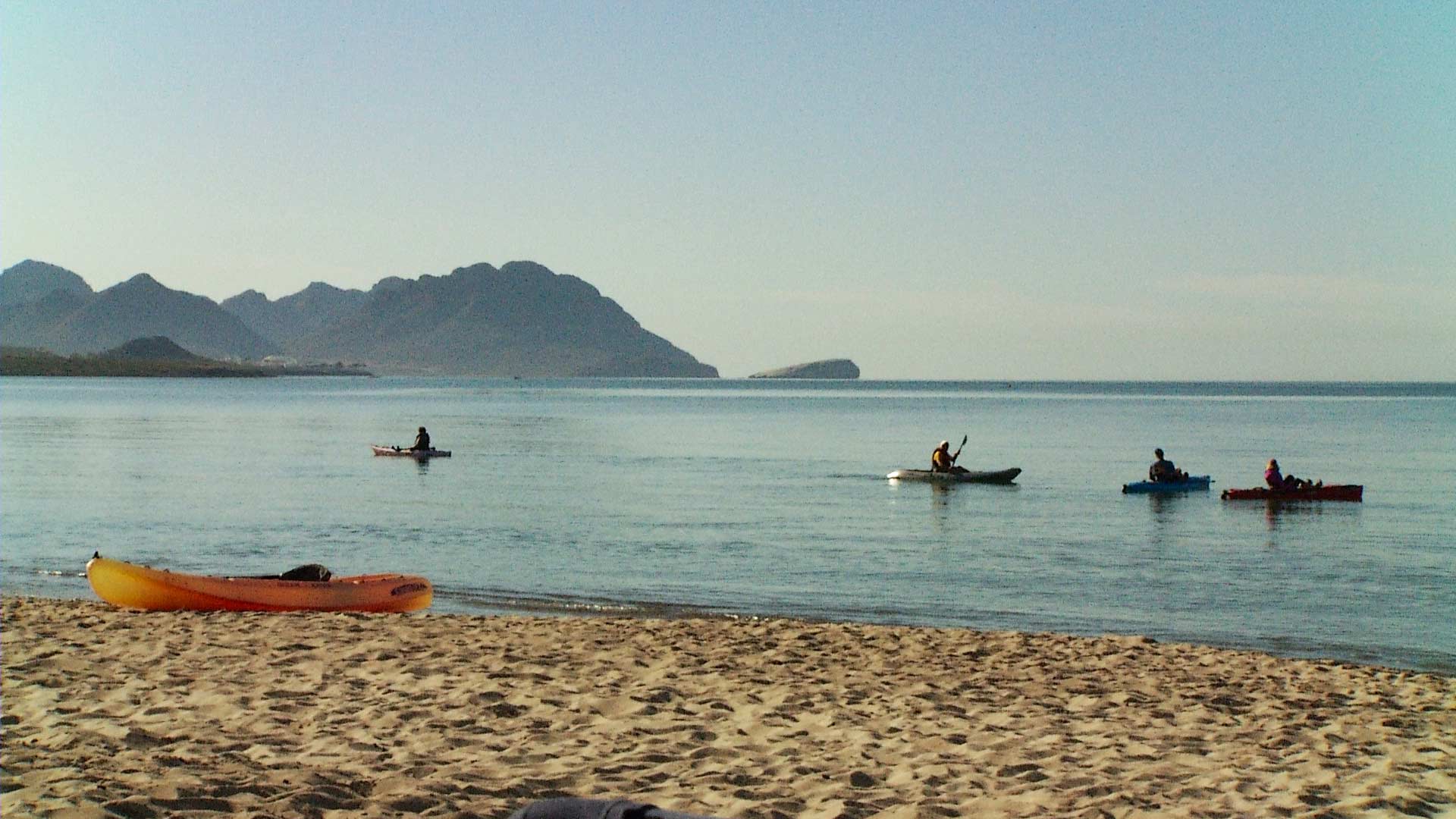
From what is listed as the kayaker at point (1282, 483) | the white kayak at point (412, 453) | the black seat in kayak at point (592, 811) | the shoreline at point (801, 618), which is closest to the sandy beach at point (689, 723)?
the shoreline at point (801, 618)

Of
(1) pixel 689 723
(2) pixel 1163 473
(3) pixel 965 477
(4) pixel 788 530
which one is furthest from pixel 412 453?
(1) pixel 689 723

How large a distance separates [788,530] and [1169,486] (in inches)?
612

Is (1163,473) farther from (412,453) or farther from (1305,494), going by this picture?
(412,453)

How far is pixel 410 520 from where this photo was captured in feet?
107

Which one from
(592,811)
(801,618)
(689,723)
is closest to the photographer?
(592,811)

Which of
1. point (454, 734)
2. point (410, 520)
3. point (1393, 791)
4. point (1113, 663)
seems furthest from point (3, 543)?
point (1393, 791)

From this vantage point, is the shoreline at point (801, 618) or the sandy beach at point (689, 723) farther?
the shoreline at point (801, 618)

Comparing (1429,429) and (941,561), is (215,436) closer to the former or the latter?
(941,561)

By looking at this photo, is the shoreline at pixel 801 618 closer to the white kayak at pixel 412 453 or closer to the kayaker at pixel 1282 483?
the kayaker at pixel 1282 483

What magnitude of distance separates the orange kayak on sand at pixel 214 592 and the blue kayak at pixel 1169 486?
96.5 ft

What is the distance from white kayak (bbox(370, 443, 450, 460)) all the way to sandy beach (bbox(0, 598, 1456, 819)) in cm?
3684

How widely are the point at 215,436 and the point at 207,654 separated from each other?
2452 inches

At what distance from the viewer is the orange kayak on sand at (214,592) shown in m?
16.4

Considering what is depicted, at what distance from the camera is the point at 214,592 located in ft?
53.8
